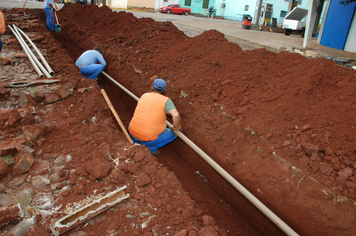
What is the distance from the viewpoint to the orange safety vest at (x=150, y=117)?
149 inches

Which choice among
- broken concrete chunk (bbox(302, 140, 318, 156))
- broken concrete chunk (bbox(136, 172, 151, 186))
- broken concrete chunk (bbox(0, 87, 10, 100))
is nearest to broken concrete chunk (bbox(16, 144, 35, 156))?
broken concrete chunk (bbox(136, 172, 151, 186))

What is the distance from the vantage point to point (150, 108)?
3.82 m

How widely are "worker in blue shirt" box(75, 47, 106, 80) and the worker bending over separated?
2.97m

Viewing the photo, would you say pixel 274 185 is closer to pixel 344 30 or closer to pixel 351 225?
pixel 351 225

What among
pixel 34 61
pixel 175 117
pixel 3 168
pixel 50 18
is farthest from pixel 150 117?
pixel 50 18

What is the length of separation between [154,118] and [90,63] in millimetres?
3407

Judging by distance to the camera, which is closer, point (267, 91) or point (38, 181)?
point (38, 181)

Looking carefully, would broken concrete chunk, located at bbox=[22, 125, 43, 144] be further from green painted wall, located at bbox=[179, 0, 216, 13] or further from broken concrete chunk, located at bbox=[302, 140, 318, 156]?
green painted wall, located at bbox=[179, 0, 216, 13]

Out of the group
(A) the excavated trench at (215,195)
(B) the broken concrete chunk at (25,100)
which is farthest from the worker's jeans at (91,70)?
(A) the excavated trench at (215,195)

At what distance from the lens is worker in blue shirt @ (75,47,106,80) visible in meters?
6.08

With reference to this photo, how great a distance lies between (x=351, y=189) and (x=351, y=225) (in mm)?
405

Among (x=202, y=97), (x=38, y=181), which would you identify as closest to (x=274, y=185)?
(x=202, y=97)

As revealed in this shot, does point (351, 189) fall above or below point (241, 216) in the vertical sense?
above

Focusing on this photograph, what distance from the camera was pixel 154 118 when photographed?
3881 mm
